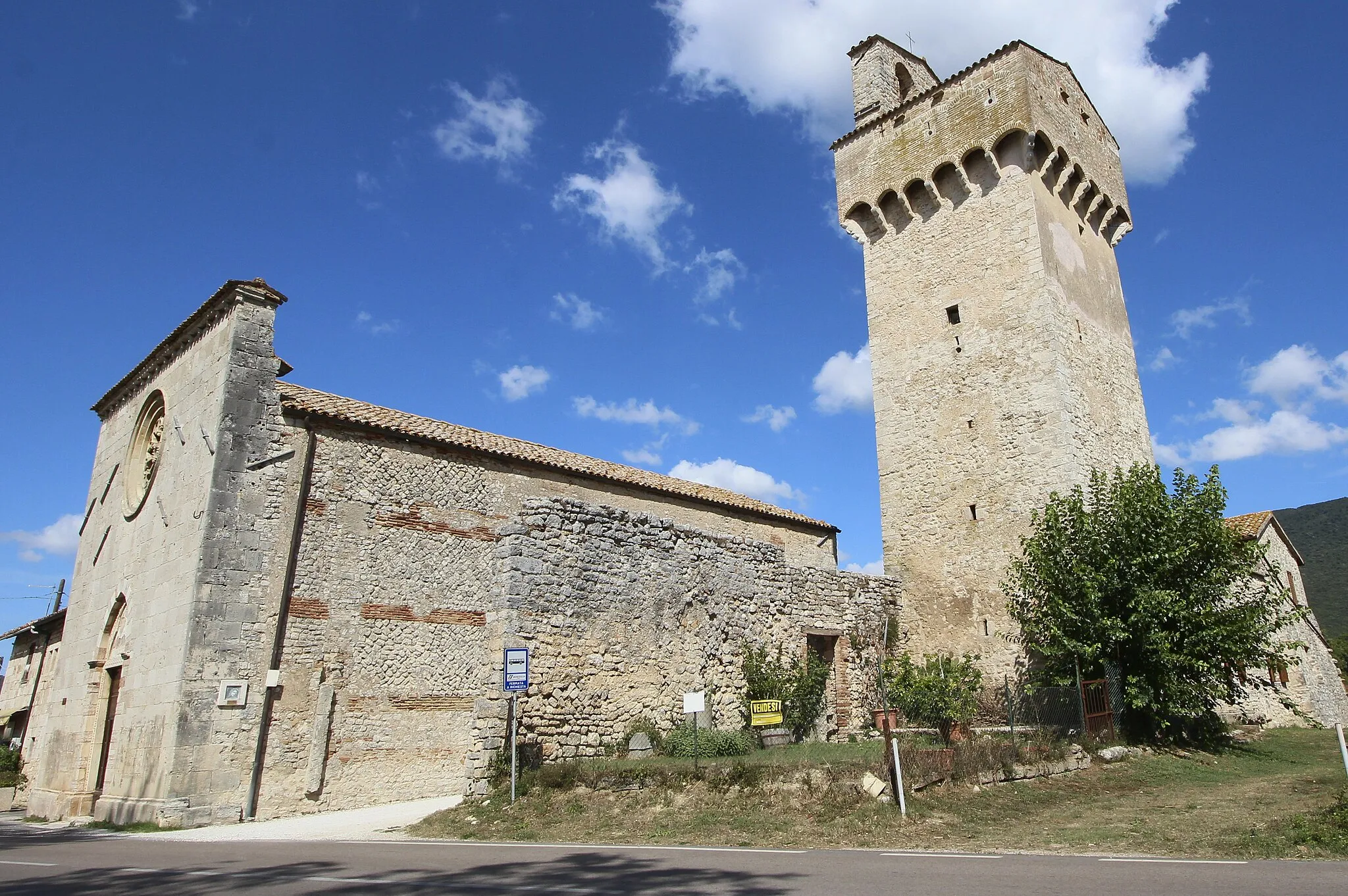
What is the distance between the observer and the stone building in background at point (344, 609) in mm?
13516

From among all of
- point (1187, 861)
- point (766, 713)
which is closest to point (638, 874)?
point (1187, 861)

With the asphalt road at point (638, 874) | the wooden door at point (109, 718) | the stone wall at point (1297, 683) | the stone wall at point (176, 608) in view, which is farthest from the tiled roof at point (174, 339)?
the stone wall at point (1297, 683)

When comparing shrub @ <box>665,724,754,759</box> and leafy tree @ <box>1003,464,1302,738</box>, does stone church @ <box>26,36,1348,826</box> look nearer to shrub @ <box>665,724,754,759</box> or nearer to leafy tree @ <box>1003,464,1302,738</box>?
shrub @ <box>665,724,754,759</box>

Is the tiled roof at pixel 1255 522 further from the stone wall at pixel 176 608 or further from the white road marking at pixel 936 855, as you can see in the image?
the stone wall at pixel 176 608

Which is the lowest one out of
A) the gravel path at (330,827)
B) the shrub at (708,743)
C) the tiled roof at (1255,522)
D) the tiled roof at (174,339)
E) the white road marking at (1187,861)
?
the gravel path at (330,827)

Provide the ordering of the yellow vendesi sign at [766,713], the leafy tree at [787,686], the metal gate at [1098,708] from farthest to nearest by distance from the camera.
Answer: the leafy tree at [787,686]
the metal gate at [1098,708]
the yellow vendesi sign at [766,713]

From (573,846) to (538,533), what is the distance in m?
5.38

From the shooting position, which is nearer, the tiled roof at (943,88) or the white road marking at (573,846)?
the white road marking at (573,846)

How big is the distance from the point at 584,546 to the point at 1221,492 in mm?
12162

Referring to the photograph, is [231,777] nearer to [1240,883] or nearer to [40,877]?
[40,877]

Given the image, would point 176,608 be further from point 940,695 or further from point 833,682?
point 940,695

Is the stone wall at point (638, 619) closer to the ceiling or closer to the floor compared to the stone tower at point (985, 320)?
closer to the floor

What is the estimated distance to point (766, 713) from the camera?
14.4m

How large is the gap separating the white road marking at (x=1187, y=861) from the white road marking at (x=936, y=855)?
3.31ft
